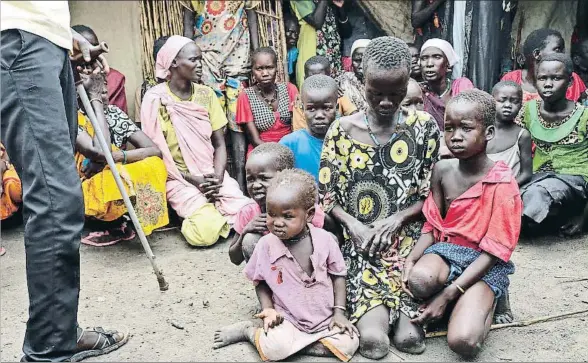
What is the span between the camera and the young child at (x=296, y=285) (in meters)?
2.76

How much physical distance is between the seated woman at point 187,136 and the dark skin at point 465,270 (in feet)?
5.97

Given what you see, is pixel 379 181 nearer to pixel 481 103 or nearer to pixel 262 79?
pixel 481 103

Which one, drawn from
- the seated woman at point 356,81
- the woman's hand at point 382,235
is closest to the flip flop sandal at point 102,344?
the woman's hand at point 382,235

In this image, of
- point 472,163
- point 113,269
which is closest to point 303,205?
point 472,163

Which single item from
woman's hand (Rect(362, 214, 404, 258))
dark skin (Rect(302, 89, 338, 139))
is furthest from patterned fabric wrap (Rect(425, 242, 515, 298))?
dark skin (Rect(302, 89, 338, 139))

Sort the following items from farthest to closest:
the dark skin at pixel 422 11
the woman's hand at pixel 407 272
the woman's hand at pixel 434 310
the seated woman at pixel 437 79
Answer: the dark skin at pixel 422 11 < the seated woman at pixel 437 79 < the woman's hand at pixel 407 272 < the woman's hand at pixel 434 310

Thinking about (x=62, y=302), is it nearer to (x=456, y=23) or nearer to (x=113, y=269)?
(x=113, y=269)

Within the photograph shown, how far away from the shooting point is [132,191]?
13.6 ft

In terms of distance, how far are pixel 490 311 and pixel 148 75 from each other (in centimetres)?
377

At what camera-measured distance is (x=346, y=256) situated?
10.5 ft

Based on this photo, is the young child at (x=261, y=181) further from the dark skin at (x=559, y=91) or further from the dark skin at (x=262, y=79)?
the dark skin at (x=559, y=91)

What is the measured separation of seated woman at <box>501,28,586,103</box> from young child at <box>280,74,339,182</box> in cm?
210

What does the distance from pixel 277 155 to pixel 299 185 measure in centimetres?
41

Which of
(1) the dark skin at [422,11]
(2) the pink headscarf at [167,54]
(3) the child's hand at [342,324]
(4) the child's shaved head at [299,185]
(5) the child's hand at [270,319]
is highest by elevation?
(1) the dark skin at [422,11]
